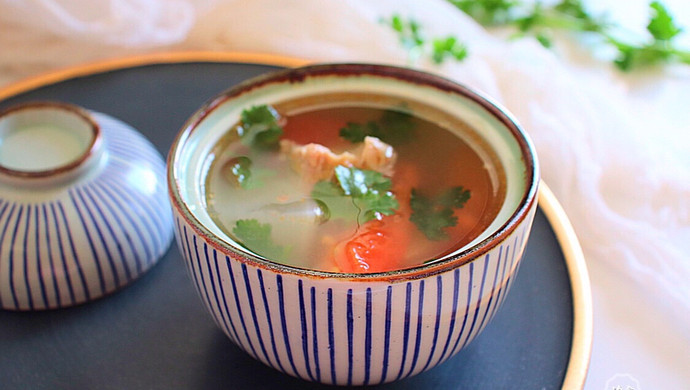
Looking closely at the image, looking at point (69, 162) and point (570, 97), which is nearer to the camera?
point (69, 162)

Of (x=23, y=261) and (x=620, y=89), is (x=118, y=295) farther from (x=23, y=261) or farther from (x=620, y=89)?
(x=620, y=89)

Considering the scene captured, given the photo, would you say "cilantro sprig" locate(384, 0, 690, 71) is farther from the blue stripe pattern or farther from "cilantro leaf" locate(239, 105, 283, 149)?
the blue stripe pattern

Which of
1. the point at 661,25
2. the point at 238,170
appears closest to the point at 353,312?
the point at 238,170

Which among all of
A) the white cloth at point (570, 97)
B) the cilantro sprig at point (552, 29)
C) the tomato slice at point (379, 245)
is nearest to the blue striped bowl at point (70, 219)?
the tomato slice at point (379, 245)

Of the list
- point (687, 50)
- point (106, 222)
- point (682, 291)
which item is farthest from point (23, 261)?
point (687, 50)

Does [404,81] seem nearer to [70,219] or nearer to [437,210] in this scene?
[437,210]

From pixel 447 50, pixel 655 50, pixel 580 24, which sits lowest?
pixel 655 50
